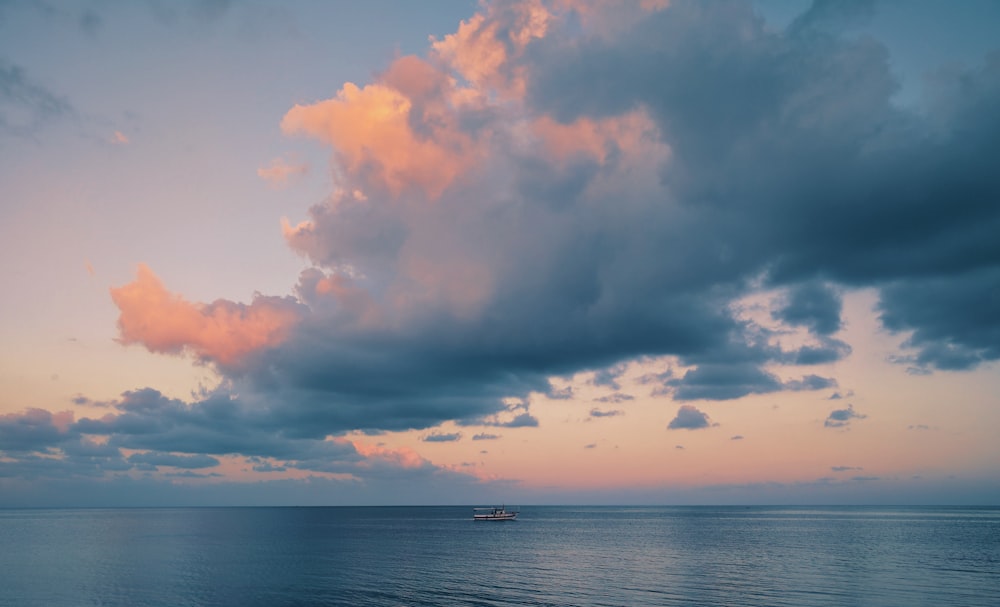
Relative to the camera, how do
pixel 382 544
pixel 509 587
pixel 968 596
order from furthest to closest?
1. pixel 382 544
2. pixel 509 587
3. pixel 968 596

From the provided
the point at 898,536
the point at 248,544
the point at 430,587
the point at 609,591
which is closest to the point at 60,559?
the point at 248,544

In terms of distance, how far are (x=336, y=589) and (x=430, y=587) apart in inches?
479

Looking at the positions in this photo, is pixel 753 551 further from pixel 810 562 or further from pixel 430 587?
pixel 430 587

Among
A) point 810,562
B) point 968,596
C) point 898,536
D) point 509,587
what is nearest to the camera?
point 968,596

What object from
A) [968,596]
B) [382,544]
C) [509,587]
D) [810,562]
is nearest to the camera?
[968,596]

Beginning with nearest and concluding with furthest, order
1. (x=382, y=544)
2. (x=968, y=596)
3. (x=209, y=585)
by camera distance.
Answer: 1. (x=968, y=596)
2. (x=209, y=585)
3. (x=382, y=544)

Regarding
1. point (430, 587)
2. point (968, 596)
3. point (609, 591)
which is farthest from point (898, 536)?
point (430, 587)

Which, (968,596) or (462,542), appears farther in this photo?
(462,542)

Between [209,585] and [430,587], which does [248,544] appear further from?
[430,587]

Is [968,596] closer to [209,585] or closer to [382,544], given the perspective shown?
[209,585]

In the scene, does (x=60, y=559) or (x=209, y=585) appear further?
(x=60, y=559)

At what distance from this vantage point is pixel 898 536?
172 m

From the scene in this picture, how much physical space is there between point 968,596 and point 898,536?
11550 centimetres

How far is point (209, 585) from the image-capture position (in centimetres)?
8750
